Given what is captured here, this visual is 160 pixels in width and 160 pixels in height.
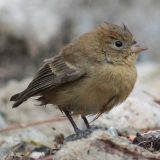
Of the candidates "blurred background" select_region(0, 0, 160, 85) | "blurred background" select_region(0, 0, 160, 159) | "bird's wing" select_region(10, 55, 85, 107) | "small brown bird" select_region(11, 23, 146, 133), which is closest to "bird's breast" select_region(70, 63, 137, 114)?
"small brown bird" select_region(11, 23, 146, 133)

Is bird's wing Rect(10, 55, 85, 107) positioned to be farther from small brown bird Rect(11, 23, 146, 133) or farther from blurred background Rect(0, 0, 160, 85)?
blurred background Rect(0, 0, 160, 85)

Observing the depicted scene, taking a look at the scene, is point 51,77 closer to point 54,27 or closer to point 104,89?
point 104,89

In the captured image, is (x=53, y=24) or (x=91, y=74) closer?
(x=91, y=74)

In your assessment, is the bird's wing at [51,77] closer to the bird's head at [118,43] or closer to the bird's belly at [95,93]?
the bird's belly at [95,93]

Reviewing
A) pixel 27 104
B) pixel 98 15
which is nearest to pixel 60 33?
pixel 98 15

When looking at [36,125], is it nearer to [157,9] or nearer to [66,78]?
[66,78]

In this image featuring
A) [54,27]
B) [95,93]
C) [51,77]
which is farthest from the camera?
[54,27]

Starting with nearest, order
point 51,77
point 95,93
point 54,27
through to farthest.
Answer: point 95,93 < point 51,77 < point 54,27

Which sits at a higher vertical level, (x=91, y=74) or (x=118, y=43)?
(x=118, y=43)

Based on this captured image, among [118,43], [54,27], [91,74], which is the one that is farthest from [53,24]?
[91,74]
